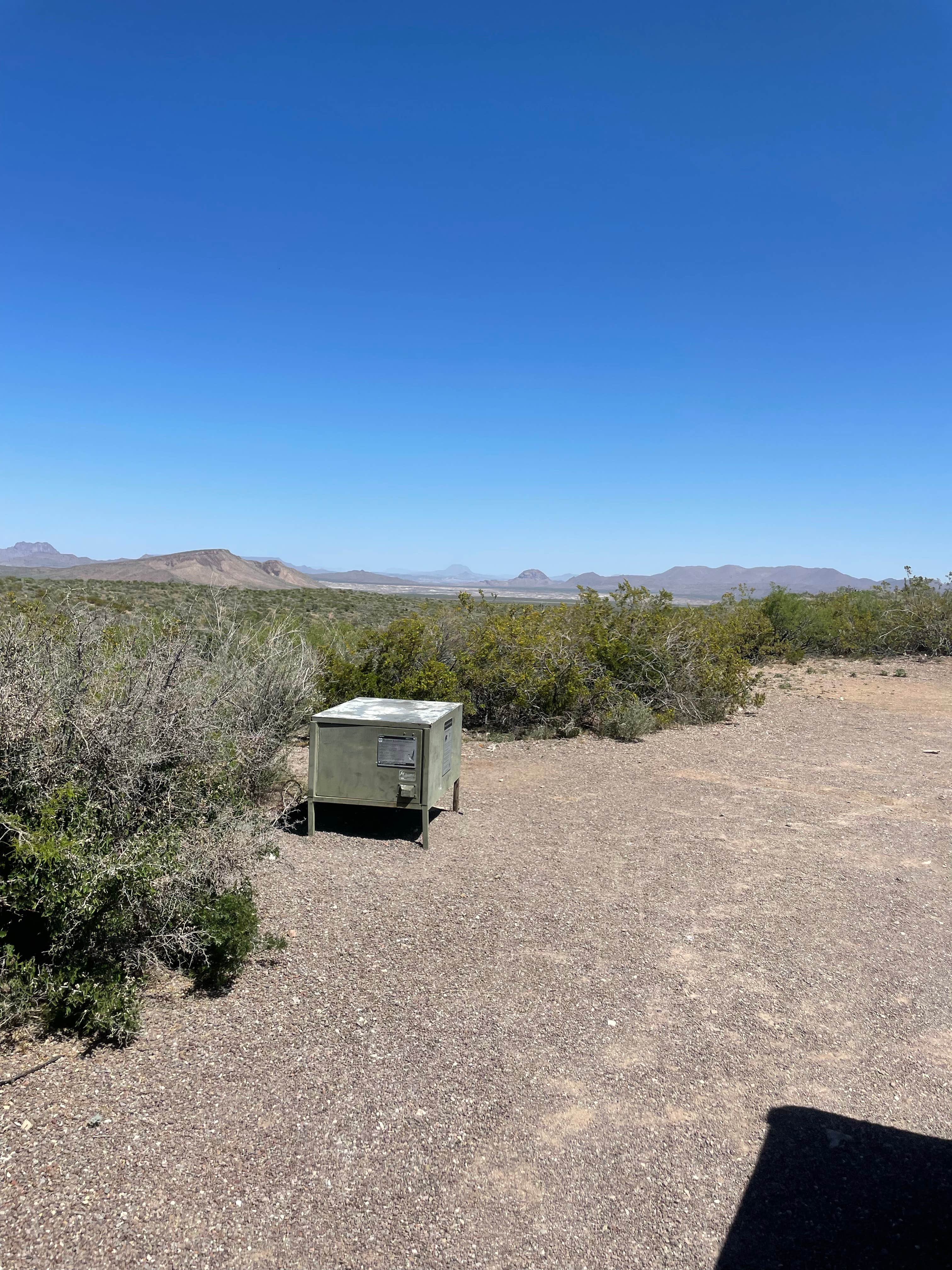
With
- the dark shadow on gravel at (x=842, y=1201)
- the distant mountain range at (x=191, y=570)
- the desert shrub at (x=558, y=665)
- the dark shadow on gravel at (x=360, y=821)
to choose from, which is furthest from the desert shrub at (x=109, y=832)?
the distant mountain range at (x=191, y=570)

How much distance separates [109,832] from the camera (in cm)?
415

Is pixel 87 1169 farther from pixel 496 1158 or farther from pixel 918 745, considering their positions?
pixel 918 745

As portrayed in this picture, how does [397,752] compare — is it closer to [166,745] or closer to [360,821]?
[360,821]

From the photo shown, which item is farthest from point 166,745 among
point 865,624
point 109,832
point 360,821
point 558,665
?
point 865,624

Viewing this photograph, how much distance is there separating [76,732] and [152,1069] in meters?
1.69

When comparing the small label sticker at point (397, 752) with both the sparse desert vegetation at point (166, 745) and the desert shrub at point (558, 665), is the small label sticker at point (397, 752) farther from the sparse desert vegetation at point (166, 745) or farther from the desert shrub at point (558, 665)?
the desert shrub at point (558, 665)

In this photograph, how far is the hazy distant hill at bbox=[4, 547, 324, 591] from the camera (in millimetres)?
67938

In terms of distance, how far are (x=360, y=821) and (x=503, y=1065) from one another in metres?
3.80

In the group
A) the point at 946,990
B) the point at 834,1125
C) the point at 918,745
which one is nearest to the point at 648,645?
the point at 918,745

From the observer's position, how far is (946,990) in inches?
186

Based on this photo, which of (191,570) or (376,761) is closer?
(376,761)

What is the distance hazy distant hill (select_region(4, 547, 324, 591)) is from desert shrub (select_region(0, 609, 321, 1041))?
44432 mm

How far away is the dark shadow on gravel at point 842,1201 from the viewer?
281 centimetres

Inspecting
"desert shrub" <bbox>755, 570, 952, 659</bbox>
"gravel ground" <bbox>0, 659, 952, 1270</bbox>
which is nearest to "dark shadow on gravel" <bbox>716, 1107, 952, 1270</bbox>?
"gravel ground" <bbox>0, 659, 952, 1270</bbox>
